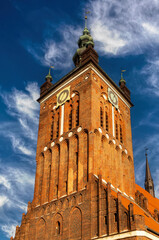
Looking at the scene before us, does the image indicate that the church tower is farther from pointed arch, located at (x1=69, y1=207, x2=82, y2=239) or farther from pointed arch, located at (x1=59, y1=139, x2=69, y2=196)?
pointed arch, located at (x1=69, y1=207, x2=82, y2=239)

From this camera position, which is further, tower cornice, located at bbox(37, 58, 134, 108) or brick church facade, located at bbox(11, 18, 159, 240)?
tower cornice, located at bbox(37, 58, 134, 108)

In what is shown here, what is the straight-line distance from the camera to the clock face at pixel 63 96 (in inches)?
1148

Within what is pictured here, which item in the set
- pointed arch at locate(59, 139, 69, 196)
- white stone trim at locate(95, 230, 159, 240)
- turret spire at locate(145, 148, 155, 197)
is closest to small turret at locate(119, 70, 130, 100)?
pointed arch at locate(59, 139, 69, 196)

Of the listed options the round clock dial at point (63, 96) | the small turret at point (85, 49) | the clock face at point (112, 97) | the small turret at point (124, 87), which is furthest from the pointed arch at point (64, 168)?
the small turret at point (124, 87)

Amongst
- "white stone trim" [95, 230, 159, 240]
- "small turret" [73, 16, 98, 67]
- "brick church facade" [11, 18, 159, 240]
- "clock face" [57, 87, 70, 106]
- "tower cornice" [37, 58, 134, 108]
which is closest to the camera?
"white stone trim" [95, 230, 159, 240]

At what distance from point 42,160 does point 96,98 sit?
24.1ft

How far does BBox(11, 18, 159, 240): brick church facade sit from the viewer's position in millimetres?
19812

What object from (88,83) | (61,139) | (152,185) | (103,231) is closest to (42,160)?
(61,139)

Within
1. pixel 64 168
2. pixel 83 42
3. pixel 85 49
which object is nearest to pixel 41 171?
pixel 64 168

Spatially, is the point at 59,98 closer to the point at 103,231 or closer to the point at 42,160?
the point at 42,160

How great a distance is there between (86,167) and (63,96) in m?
9.02

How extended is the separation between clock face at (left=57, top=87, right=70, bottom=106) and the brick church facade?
45 millimetres

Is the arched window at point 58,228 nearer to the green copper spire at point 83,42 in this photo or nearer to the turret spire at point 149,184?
the green copper spire at point 83,42

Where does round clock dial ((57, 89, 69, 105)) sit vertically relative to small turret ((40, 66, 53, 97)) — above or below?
below
